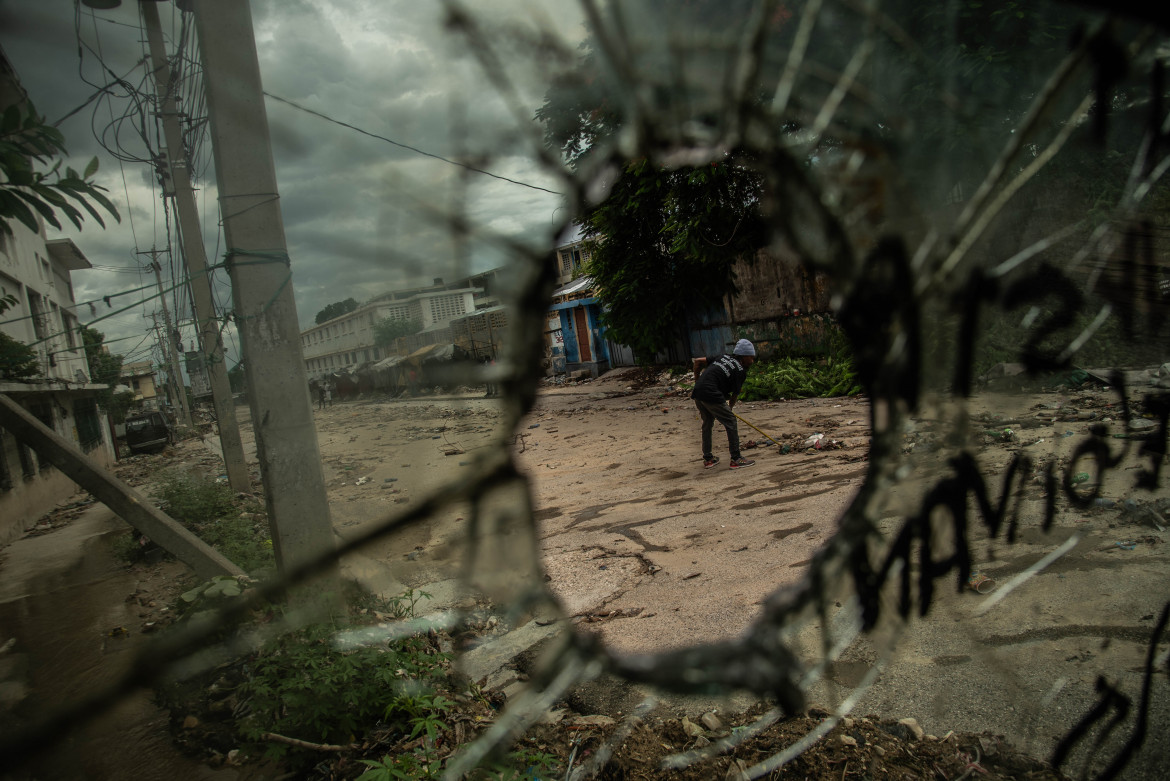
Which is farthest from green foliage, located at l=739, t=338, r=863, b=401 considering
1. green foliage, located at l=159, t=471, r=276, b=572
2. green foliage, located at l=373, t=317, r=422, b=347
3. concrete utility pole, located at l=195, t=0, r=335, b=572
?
green foliage, located at l=373, t=317, r=422, b=347

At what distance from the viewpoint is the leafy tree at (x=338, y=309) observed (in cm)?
103

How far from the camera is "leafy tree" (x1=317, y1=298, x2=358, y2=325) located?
1.03 metres

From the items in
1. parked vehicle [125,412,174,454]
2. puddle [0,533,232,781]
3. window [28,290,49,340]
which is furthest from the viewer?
parked vehicle [125,412,174,454]

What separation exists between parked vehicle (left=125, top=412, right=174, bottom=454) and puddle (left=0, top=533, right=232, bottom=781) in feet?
53.9

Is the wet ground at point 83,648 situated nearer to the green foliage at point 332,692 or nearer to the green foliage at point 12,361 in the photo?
the green foliage at point 332,692

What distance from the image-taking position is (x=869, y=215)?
0.85m

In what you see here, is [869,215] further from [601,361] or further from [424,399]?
[601,361]

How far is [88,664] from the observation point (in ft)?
11.7

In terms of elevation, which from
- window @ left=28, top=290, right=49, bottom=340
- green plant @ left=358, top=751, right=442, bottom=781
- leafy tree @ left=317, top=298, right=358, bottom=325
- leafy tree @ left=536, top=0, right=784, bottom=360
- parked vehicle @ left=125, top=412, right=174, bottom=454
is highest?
window @ left=28, top=290, right=49, bottom=340

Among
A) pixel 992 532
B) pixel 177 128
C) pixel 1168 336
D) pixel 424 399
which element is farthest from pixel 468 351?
pixel 177 128

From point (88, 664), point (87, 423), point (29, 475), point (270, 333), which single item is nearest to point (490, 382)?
point (270, 333)

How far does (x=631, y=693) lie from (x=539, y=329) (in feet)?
7.58

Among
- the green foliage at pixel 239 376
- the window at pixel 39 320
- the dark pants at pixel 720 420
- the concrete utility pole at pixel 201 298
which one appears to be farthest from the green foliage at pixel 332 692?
the concrete utility pole at pixel 201 298

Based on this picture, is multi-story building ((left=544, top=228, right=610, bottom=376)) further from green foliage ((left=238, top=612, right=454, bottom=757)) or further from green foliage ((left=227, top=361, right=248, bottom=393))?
green foliage ((left=238, top=612, right=454, bottom=757))
